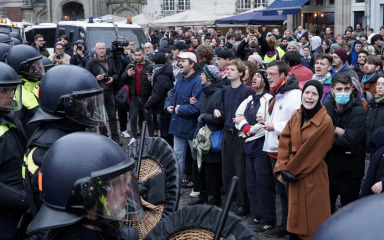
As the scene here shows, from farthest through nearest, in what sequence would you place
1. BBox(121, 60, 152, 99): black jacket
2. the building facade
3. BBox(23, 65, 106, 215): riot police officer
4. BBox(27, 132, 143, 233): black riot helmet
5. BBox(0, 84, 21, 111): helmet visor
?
the building facade, BBox(121, 60, 152, 99): black jacket, BBox(0, 84, 21, 111): helmet visor, BBox(23, 65, 106, 215): riot police officer, BBox(27, 132, 143, 233): black riot helmet

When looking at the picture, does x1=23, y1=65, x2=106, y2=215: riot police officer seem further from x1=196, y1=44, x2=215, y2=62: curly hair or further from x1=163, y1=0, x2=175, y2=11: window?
x1=163, y1=0, x2=175, y2=11: window

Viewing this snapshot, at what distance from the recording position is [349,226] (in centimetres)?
169

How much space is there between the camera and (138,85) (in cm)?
1068

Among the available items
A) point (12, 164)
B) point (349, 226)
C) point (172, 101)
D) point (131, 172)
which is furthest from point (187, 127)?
point (349, 226)

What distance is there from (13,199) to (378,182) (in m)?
3.24

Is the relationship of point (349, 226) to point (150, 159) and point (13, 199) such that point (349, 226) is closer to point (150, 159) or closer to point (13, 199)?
point (150, 159)

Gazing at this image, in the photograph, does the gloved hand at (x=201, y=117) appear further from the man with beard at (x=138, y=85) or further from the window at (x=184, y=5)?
the window at (x=184, y=5)

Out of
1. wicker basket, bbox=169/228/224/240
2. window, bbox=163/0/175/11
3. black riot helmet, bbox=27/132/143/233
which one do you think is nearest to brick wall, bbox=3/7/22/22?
window, bbox=163/0/175/11

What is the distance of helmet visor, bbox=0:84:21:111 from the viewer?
4855 millimetres

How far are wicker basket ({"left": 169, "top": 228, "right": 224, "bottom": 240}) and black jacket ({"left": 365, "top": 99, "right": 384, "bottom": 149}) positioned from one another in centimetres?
360

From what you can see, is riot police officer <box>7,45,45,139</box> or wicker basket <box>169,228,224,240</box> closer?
wicker basket <box>169,228,224,240</box>

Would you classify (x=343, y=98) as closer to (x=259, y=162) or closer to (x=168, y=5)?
(x=259, y=162)

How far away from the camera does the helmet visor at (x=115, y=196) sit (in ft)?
9.59

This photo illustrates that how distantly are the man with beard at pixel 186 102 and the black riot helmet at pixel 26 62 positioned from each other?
79.4 inches
